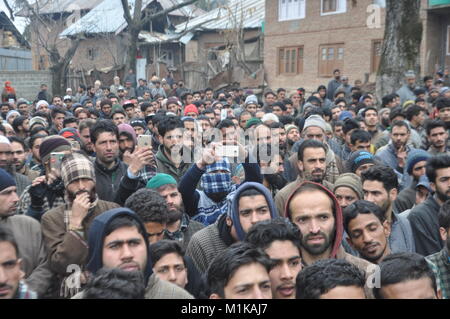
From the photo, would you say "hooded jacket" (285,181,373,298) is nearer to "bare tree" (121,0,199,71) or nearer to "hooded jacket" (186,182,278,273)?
"hooded jacket" (186,182,278,273)

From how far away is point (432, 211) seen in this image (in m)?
4.54

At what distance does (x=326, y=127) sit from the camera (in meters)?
8.06

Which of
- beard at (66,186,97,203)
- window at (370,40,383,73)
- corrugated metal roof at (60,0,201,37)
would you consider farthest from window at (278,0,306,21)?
beard at (66,186,97,203)

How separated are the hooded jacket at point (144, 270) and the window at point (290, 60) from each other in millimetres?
22971

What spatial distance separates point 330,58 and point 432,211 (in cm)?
2009

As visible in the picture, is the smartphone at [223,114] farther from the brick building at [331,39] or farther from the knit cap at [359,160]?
the brick building at [331,39]

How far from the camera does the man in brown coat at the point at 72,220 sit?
11.2ft

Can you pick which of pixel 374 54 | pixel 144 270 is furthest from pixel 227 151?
pixel 374 54

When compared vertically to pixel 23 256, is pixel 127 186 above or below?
above

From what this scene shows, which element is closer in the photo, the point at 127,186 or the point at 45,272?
the point at 45,272
